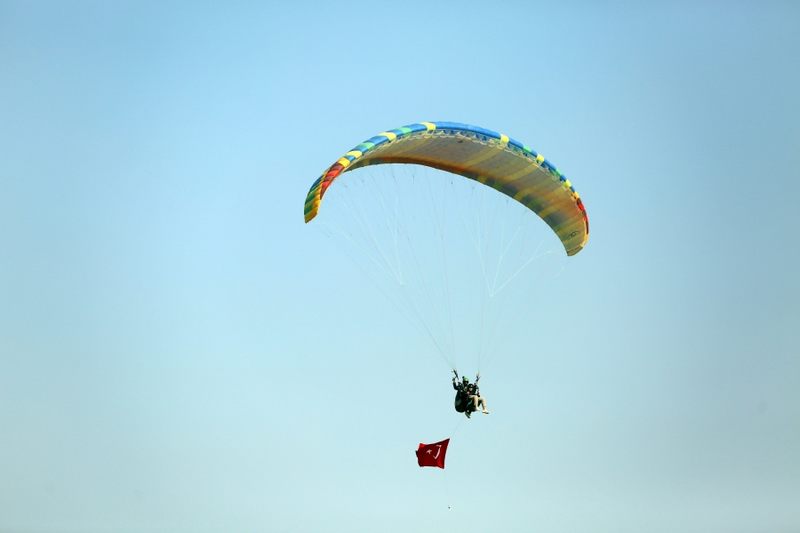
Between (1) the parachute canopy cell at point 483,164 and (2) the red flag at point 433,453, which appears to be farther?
(2) the red flag at point 433,453

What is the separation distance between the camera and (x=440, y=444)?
45.5m

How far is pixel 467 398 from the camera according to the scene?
4416cm

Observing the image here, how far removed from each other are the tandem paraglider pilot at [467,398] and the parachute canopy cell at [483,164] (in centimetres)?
603

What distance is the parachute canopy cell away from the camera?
1635 inches

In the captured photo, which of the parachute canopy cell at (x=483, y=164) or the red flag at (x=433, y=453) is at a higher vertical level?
the parachute canopy cell at (x=483, y=164)

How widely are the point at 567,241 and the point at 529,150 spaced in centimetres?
464

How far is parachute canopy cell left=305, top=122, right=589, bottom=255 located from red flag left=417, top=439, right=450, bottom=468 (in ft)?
25.0

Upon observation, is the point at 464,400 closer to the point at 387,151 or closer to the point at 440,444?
the point at 440,444

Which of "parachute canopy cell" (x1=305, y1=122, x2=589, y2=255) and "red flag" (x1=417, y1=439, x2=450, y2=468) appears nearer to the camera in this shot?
"parachute canopy cell" (x1=305, y1=122, x2=589, y2=255)

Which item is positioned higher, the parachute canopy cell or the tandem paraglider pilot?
the parachute canopy cell

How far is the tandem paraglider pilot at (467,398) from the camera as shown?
44.2 metres

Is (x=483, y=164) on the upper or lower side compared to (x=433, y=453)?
upper

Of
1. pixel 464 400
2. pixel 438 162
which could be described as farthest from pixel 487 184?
pixel 464 400

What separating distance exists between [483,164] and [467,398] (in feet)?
22.3
